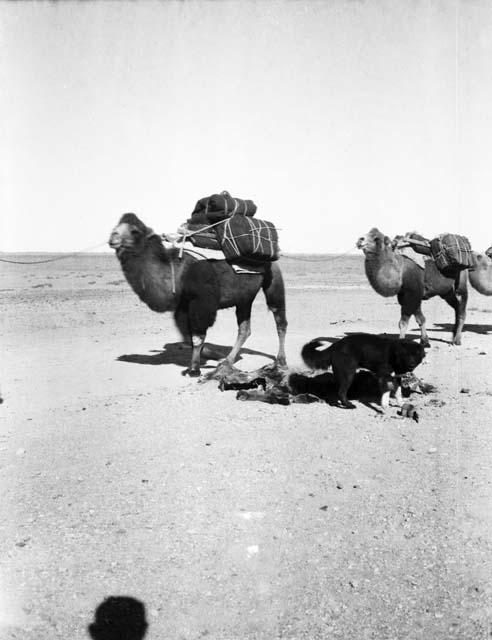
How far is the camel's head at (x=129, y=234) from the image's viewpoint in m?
9.52

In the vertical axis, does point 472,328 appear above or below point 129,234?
below

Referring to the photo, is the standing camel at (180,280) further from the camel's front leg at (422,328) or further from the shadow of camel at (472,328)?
the shadow of camel at (472,328)

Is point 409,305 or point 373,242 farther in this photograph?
point 409,305

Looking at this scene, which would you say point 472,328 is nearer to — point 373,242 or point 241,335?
point 373,242

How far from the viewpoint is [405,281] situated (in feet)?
42.2

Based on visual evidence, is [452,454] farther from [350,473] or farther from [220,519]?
[220,519]

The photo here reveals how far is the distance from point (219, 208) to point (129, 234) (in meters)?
1.59

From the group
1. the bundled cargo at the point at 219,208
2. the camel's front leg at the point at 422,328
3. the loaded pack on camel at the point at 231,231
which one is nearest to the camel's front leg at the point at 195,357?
the loaded pack on camel at the point at 231,231

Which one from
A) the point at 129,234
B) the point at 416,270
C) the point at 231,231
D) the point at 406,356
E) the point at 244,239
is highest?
the point at 129,234

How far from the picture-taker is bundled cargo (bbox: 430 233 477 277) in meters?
13.2

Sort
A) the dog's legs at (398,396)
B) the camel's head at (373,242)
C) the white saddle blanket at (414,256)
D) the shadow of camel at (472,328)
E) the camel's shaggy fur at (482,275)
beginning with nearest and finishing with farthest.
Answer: the dog's legs at (398,396) < the camel's head at (373,242) < the white saddle blanket at (414,256) < the camel's shaggy fur at (482,275) < the shadow of camel at (472,328)

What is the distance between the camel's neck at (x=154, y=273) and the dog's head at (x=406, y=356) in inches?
140

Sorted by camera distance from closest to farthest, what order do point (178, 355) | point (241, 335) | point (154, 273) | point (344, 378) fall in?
point (344, 378)
point (154, 273)
point (241, 335)
point (178, 355)

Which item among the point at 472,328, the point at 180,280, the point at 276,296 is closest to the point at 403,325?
the point at 276,296
